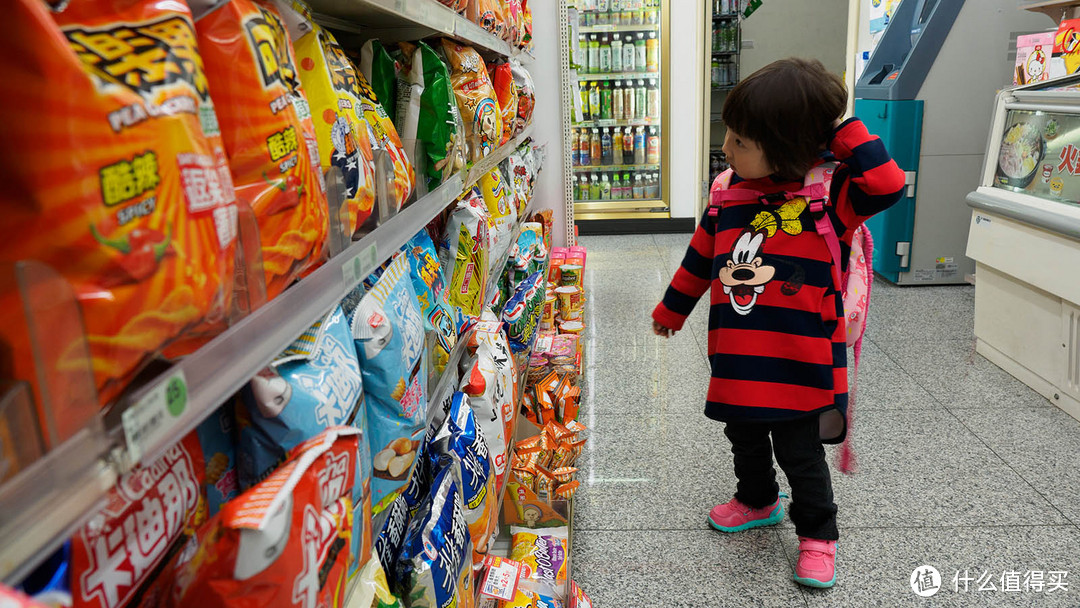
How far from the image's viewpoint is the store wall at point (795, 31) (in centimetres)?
793

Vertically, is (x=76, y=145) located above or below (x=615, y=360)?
above

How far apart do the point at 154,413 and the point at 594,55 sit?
703 cm

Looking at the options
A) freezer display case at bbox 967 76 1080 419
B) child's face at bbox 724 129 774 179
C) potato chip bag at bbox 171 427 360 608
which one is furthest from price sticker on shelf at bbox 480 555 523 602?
freezer display case at bbox 967 76 1080 419

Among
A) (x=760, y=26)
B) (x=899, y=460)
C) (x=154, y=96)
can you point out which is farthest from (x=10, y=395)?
(x=760, y=26)

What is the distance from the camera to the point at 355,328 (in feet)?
3.52

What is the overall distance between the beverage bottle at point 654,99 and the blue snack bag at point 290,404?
6653mm

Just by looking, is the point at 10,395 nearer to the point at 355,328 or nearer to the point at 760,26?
the point at 355,328

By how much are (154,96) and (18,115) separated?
112mm

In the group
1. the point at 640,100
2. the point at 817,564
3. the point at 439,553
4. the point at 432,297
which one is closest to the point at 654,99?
the point at 640,100

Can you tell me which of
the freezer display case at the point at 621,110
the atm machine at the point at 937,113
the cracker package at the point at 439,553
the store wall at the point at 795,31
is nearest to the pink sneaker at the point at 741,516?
the cracker package at the point at 439,553

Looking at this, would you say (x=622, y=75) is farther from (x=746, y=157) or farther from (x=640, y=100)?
(x=746, y=157)

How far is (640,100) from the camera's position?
7148 mm

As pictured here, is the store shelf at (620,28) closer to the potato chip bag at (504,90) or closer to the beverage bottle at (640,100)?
the beverage bottle at (640,100)

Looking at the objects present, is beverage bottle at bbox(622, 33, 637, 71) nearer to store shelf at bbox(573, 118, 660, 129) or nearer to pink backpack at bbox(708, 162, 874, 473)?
store shelf at bbox(573, 118, 660, 129)
